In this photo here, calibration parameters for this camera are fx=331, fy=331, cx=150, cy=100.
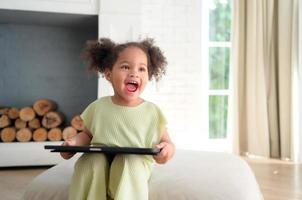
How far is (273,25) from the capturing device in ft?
8.73

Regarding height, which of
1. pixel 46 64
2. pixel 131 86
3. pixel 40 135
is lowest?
pixel 40 135

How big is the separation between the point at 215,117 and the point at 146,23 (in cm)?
102

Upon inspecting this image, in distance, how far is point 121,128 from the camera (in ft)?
2.83

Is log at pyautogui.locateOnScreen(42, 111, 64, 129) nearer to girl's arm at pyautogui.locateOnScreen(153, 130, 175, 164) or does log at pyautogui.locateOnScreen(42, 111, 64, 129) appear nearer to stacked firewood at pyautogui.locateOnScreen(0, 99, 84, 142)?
stacked firewood at pyautogui.locateOnScreen(0, 99, 84, 142)

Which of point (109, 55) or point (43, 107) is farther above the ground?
point (109, 55)

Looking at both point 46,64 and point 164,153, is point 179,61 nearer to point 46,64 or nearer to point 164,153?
point 46,64

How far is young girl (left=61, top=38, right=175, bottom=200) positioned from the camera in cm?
80

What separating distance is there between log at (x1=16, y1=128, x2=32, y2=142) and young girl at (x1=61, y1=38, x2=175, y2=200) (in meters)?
1.42

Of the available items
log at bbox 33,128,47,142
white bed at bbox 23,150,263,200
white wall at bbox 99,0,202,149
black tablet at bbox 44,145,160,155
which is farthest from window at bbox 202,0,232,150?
black tablet at bbox 44,145,160,155

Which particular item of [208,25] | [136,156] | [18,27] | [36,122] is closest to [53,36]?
[18,27]

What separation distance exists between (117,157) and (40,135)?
153 centimetres

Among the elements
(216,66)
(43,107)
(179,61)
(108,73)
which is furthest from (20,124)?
(216,66)

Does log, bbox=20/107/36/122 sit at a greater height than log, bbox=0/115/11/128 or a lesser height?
greater

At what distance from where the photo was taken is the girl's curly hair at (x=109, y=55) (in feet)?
3.03
